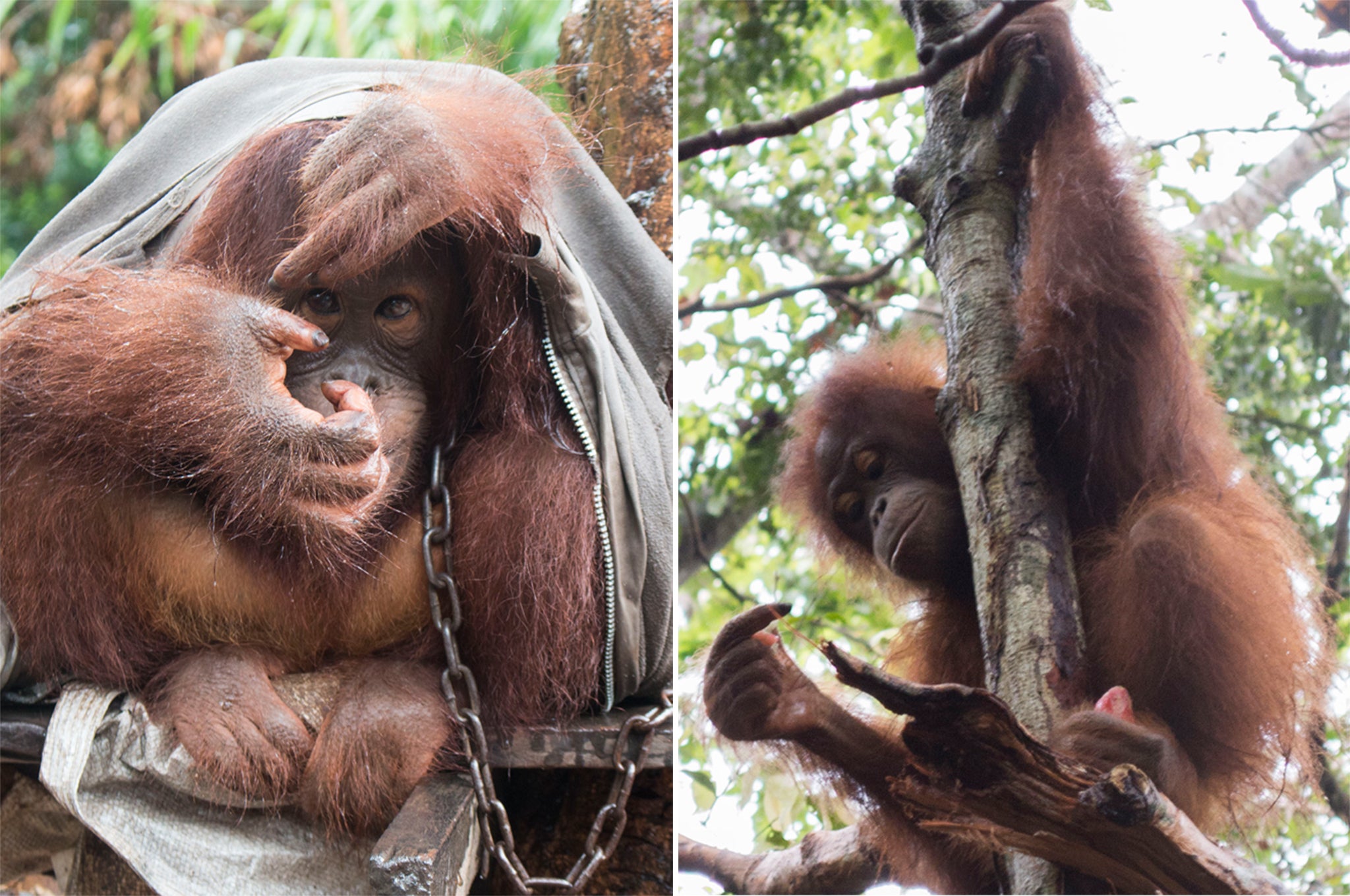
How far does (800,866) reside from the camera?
124 centimetres

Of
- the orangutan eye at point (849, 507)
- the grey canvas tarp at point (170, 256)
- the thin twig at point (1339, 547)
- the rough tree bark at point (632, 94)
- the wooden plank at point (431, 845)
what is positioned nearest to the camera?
the wooden plank at point (431, 845)

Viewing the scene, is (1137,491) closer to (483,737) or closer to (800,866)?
(800,866)

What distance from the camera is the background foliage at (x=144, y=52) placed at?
1409 millimetres

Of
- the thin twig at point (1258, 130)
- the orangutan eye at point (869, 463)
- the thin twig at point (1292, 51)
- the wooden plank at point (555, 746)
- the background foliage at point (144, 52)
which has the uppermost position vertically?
the background foliage at point (144, 52)

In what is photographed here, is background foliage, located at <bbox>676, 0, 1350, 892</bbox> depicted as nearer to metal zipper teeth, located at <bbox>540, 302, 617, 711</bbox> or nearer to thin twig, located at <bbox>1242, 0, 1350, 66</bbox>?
thin twig, located at <bbox>1242, 0, 1350, 66</bbox>

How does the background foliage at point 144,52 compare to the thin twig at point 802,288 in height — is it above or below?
above

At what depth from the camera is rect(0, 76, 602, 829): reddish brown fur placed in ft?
3.47

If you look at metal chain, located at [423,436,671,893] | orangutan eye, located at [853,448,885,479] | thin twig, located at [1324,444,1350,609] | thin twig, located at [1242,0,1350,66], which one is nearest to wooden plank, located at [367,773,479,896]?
metal chain, located at [423,436,671,893]

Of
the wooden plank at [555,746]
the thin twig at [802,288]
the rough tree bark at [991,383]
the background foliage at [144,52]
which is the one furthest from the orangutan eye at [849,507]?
the background foliage at [144,52]

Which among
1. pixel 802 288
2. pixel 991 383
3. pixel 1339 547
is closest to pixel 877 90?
pixel 802 288

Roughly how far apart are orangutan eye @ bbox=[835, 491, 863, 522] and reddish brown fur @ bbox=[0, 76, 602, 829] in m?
0.31

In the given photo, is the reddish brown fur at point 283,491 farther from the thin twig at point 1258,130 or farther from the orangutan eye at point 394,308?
the thin twig at point 1258,130

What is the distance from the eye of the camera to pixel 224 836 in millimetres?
1092

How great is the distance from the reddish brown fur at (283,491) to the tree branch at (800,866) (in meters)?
0.25
